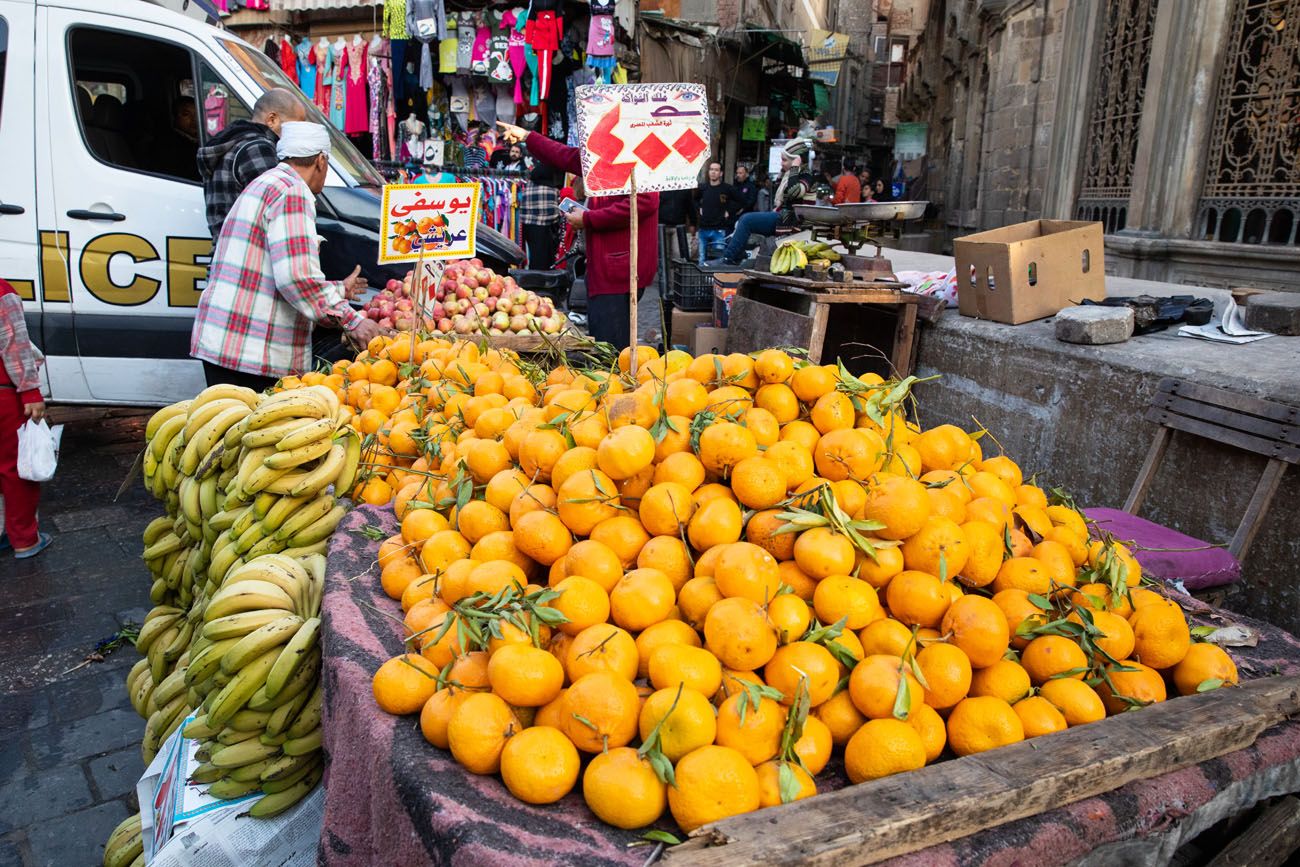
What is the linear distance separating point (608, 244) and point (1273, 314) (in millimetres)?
3924

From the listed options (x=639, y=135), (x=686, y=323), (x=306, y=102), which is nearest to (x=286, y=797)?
(x=639, y=135)

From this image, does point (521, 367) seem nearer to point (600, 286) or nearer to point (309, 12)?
point (600, 286)

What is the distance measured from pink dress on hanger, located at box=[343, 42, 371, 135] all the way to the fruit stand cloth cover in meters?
10.0

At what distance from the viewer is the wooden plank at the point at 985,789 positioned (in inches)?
48.6

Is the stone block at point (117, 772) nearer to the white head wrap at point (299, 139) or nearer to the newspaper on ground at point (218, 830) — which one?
the newspaper on ground at point (218, 830)

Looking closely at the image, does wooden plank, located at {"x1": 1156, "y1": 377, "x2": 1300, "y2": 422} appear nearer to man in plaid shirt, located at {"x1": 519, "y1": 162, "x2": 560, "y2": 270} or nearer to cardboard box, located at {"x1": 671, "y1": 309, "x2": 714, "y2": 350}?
cardboard box, located at {"x1": 671, "y1": 309, "x2": 714, "y2": 350}

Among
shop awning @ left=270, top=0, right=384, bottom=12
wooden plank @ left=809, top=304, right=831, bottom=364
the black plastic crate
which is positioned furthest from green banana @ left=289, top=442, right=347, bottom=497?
shop awning @ left=270, top=0, right=384, bottom=12

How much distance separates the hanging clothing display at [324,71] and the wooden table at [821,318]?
750 cm

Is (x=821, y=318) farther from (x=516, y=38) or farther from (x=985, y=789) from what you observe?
(x=516, y=38)

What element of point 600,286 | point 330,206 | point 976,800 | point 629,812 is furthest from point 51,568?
point 976,800

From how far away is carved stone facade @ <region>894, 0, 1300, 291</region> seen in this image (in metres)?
6.80

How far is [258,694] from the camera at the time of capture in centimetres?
199

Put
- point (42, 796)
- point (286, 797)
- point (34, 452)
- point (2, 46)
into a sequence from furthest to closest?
→ point (2, 46)
point (34, 452)
point (42, 796)
point (286, 797)

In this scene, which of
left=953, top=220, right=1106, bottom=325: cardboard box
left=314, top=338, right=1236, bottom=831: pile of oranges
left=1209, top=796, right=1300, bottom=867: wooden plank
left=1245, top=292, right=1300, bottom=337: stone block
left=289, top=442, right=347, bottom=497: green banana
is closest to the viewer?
left=314, top=338, right=1236, bottom=831: pile of oranges
